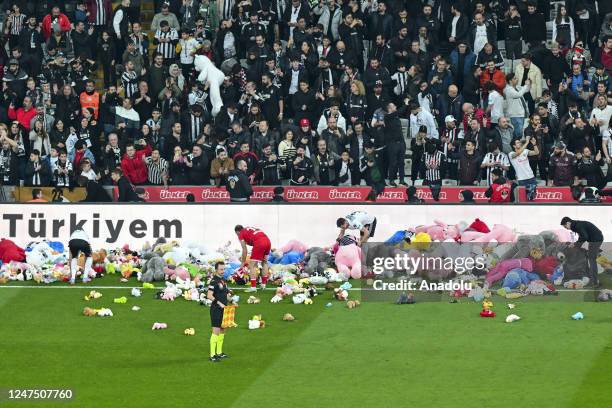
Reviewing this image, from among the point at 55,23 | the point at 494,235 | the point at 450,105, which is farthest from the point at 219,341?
the point at 55,23

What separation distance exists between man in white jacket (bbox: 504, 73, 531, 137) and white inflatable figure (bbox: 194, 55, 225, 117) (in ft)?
25.9

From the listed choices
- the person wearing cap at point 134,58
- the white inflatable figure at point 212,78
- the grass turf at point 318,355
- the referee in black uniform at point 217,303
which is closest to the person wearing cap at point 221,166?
the white inflatable figure at point 212,78

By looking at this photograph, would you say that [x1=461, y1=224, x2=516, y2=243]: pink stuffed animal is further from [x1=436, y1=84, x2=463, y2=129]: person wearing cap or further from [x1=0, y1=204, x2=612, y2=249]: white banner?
[x1=436, y1=84, x2=463, y2=129]: person wearing cap

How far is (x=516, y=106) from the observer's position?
38125 millimetres

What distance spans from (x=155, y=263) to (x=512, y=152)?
10.2 m

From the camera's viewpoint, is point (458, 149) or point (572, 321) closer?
point (572, 321)

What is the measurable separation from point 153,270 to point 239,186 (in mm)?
3888

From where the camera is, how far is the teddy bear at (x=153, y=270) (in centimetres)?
3238

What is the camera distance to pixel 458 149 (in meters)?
37.5

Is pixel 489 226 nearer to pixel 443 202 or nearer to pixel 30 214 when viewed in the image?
pixel 443 202

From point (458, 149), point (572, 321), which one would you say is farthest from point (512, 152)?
point (572, 321)

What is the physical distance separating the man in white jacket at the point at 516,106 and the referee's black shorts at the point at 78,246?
12.5 meters

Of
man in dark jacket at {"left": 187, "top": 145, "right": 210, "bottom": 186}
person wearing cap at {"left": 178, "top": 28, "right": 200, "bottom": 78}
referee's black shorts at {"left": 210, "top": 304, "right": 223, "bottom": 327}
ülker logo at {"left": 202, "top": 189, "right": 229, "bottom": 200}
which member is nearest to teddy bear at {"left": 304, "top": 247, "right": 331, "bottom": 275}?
ülker logo at {"left": 202, "top": 189, "right": 229, "bottom": 200}

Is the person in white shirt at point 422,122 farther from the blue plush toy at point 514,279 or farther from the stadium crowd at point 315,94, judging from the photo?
the blue plush toy at point 514,279
